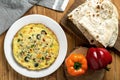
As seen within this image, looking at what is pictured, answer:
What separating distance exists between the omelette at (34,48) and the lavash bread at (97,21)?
0.53 feet

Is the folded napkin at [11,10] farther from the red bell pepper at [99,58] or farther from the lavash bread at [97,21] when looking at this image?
the red bell pepper at [99,58]

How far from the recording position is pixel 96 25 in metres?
2.04

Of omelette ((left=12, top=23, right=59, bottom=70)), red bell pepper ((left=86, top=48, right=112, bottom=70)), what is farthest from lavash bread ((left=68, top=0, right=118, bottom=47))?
omelette ((left=12, top=23, right=59, bottom=70))

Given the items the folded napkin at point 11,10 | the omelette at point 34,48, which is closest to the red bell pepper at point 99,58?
the omelette at point 34,48

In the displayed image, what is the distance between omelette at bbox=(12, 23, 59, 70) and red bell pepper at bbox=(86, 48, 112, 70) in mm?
174

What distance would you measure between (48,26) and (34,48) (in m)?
0.13

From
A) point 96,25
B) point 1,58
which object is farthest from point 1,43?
point 96,25

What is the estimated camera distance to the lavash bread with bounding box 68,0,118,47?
6.65 ft

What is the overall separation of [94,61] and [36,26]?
33cm

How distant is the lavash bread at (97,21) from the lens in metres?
2.03

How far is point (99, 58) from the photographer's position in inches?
79.7

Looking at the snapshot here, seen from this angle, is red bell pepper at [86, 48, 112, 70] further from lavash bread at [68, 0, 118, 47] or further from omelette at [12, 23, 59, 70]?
omelette at [12, 23, 59, 70]

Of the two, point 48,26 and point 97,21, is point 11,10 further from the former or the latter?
point 97,21

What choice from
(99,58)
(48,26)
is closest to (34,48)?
(48,26)
